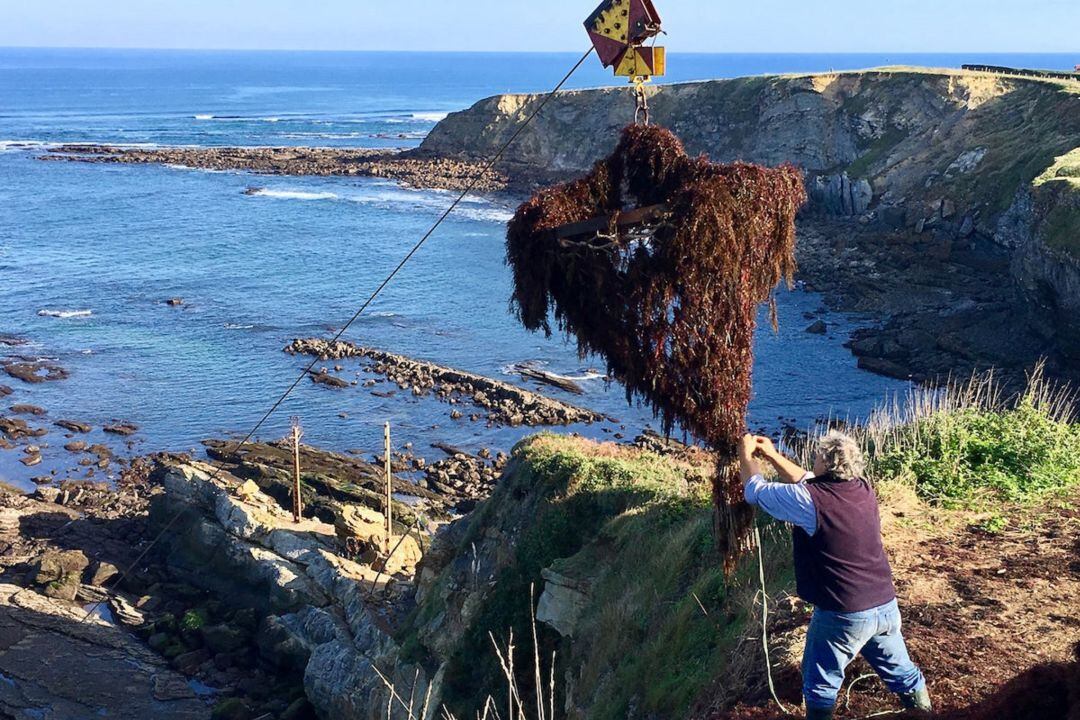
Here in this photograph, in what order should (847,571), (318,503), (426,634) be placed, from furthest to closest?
1. (318,503)
2. (426,634)
3. (847,571)

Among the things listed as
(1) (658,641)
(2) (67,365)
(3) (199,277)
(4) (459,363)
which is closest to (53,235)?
(3) (199,277)

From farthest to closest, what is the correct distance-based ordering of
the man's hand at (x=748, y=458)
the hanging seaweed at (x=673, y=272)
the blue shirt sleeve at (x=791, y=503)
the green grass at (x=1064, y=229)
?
Answer: the green grass at (x=1064, y=229) < the hanging seaweed at (x=673, y=272) < the man's hand at (x=748, y=458) < the blue shirt sleeve at (x=791, y=503)

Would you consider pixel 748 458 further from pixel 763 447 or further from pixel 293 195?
pixel 293 195

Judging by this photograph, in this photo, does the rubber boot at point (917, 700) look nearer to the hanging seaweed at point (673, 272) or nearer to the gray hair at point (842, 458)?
the gray hair at point (842, 458)

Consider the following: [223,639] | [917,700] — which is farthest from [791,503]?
[223,639]

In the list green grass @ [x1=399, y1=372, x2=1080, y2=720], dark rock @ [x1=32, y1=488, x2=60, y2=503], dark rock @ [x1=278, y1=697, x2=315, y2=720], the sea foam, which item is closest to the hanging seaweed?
green grass @ [x1=399, y1=372, x2=1080, y2=720]

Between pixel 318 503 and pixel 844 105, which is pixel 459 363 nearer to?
pixel 318 503

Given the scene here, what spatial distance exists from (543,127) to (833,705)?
86.3m

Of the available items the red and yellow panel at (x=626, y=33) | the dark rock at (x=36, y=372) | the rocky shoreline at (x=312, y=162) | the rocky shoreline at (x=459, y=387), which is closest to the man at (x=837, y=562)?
the red and yellow panel at (x=626, y=33)

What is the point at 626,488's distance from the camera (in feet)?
47.4

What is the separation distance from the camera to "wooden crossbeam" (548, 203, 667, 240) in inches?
312

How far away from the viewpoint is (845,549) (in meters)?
6.17

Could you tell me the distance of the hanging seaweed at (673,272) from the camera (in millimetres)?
8039

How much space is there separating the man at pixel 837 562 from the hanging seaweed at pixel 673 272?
1970mm
